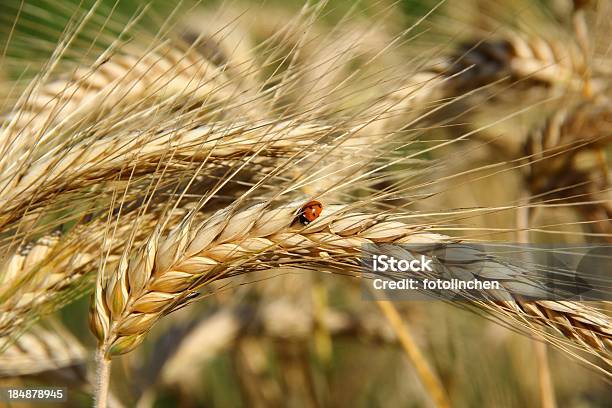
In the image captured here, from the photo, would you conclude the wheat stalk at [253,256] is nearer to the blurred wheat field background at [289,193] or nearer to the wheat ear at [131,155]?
the blurred wheat field background at [289,193]

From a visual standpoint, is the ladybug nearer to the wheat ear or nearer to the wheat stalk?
the wheat stalk

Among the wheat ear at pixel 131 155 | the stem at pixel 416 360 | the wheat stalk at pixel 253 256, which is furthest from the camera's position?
the stem at pixel 416 360

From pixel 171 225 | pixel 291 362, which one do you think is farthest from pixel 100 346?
pixel 291 362

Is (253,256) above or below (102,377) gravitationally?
above

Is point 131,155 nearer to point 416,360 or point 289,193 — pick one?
point 289,193

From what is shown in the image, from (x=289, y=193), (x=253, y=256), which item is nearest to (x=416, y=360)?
(x=289, y=193)

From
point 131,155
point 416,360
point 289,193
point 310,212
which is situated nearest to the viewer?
point 310,212

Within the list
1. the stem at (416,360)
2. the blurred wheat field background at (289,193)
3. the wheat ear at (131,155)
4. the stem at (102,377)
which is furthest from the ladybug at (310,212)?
the stem at (416,360)
